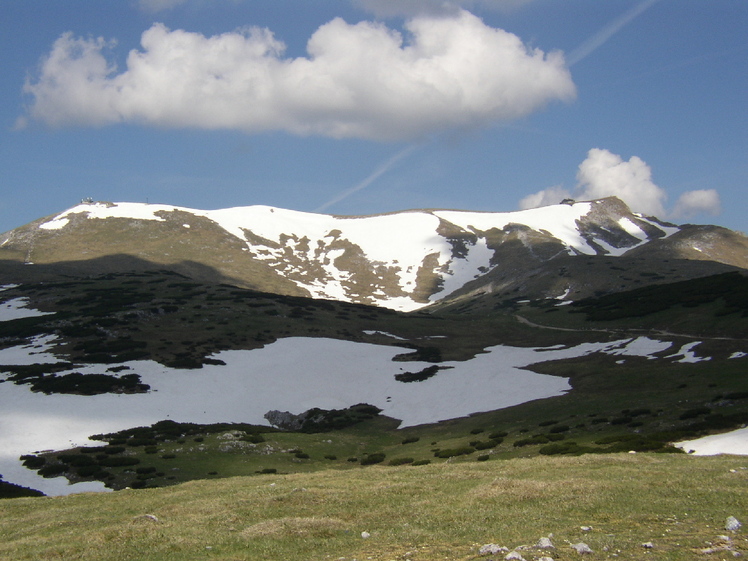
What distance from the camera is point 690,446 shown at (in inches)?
1318

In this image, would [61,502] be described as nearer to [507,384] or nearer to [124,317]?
[507,384]

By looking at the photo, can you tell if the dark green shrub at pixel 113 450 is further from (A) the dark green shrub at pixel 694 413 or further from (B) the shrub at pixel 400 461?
(A) the dark green shrub at pixel 694 413

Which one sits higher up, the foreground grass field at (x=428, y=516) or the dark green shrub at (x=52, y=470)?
the foreground grass field at (x=428, y=516)

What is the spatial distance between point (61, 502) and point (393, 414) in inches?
1843

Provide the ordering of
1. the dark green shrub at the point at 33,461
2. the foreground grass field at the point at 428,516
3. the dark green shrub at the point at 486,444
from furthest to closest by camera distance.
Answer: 1. the dark green shrub at the point at 33,461
2. the dark green shrub at the point at 486,444
3. the foreground grass field at the point at 428,516

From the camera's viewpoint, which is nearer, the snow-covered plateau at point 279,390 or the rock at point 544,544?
the rock at point 544,544

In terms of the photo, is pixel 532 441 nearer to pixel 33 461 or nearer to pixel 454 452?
pixel 454 452

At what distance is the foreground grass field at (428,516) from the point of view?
1614cm

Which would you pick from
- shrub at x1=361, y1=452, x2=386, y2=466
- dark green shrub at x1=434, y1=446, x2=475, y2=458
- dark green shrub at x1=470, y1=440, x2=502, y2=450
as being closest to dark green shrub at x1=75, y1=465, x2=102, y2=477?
shrub at x1=361, y1=452, x2=386, y2=466

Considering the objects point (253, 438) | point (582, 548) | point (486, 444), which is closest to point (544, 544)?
point (582, 548)

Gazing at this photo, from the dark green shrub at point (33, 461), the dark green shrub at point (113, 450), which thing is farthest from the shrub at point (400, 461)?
the dark green shrub at point (33, 461)

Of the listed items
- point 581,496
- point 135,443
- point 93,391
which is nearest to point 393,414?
point 135,443

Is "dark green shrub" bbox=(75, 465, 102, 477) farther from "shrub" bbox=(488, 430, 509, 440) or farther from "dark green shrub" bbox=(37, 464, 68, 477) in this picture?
"shrub" bbox=(488, 430, 509, 440)

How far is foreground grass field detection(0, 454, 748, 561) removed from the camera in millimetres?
16141
